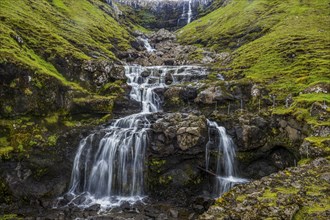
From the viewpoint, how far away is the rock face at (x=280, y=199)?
11531mm

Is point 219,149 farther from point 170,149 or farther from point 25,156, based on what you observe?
point 25,156

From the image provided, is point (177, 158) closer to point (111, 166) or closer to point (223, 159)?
point (223, 159)

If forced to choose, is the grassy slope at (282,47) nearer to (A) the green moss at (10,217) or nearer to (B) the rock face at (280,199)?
(B) the rock face at (280,199)

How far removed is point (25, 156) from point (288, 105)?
1074 inches

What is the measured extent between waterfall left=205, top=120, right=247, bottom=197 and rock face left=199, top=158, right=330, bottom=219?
10463 millimetres

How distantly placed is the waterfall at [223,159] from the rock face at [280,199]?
412 inches

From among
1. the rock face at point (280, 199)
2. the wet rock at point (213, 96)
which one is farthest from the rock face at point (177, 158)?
the rock face at point (280, 199)

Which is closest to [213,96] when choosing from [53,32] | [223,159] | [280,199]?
[223,159]

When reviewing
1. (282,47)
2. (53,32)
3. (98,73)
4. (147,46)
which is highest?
(147,46)

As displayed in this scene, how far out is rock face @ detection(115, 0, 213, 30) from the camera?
114 meters

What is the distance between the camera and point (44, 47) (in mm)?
38469

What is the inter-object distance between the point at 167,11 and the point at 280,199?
117329 mm

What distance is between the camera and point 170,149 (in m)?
26.6

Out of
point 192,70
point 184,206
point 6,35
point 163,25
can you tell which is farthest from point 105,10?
point 184,206
